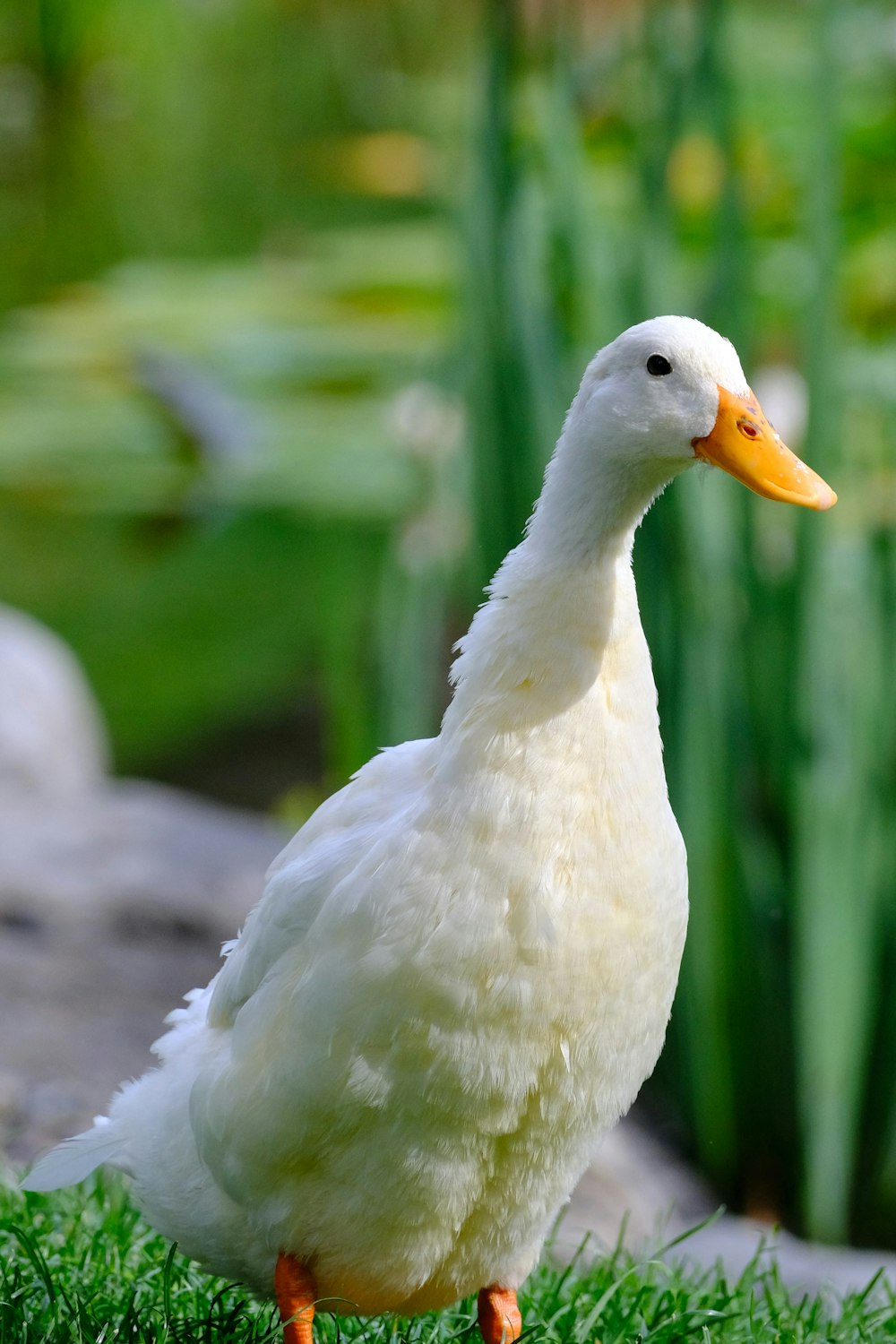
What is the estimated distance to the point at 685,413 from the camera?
221cm

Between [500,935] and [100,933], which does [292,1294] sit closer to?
[500,935]

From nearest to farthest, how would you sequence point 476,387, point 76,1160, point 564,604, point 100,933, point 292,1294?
point 564,604 < point 292,1294 < point 76,1160 < point 476,387 < point 100,933

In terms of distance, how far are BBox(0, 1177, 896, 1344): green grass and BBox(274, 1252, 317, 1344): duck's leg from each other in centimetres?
6

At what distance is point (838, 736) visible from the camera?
13.5ft

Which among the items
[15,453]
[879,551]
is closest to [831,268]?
[879,551]

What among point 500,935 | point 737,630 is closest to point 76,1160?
point 500,935

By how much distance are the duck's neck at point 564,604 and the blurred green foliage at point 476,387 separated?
5.40 feet

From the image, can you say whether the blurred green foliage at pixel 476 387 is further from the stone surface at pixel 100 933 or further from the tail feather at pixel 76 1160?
the tail feather at pixel 76 1160

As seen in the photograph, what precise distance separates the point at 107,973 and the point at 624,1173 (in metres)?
1.45

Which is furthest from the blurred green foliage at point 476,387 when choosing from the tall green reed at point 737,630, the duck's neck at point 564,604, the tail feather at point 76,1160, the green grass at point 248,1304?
the tail feather at point 76,1160

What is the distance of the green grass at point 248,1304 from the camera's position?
101 inches

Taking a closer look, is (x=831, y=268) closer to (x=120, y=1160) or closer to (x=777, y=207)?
(x=120, y=1160)

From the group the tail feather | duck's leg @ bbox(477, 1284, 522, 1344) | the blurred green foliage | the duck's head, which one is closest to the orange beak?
the duck's head

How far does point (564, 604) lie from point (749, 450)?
31 centimetres
